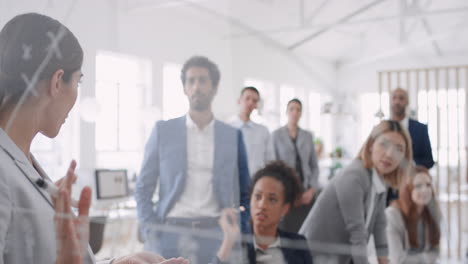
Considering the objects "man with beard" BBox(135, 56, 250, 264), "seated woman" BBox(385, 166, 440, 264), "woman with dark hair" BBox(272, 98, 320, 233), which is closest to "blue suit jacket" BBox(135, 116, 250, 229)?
"man with beard" BBox(135, 56, 250, 264)

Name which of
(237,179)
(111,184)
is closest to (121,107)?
(111,184)

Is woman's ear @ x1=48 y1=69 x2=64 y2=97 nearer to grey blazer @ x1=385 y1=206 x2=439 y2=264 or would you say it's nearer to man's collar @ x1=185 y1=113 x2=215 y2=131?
man's collar @ x1=185 y1=113 x2=215 y2=131

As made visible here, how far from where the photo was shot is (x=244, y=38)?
0.63m

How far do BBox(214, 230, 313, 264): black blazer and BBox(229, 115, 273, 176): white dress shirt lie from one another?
0.11 meters

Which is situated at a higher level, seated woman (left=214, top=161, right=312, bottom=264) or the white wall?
the white wall

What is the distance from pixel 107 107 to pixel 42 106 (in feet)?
0.47

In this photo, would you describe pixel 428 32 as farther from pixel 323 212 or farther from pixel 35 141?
pixel 35 141

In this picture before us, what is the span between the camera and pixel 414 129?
1.76 feet

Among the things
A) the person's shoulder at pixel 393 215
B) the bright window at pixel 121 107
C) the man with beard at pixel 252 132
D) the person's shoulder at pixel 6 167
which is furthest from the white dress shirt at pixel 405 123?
the person's shoulder at pixel 6 167

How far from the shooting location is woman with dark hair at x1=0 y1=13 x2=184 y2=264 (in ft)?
1.09

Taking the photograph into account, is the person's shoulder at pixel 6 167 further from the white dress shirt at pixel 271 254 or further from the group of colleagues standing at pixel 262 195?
→ the white dress shirt at pixel 271 254

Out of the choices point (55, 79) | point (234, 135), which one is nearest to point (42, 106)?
point (55, 79)

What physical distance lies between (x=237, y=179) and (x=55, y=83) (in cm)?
32

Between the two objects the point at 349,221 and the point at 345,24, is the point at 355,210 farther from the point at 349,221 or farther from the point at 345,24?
the point at 345,24
